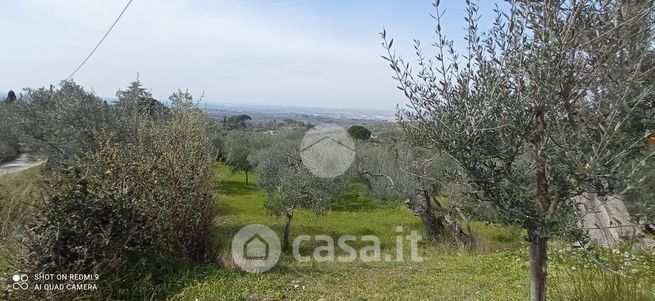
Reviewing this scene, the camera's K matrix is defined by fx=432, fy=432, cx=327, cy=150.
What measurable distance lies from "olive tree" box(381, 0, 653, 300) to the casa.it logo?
371cm

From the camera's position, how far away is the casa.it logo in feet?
20.3

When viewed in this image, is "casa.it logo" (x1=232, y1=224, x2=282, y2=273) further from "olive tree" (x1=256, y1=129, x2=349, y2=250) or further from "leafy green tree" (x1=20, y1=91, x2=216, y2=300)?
"leafy green tree" (x1=20, y1=91, x2=216, y2=300)

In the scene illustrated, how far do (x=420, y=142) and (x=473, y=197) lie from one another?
0.44m

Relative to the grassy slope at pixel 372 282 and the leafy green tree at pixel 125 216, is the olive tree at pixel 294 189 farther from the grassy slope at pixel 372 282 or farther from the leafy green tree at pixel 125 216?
the leafy green tree at pixel 125 216

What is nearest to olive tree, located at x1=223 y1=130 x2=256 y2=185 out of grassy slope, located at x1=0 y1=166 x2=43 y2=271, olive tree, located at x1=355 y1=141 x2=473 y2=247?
olive tree, located at x1=355 y1=141 x2=473 y2=247

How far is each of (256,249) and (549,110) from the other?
7.17 metres

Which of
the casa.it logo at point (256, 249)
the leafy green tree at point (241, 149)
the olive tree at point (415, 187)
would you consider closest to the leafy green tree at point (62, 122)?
the casa.it logo at point (256, 249)

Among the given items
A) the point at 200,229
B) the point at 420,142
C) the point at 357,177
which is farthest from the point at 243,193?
the point at 420,142

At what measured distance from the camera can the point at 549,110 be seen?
2.28 m

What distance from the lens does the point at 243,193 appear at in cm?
2117

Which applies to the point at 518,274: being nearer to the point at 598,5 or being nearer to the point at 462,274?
the point at 462,274

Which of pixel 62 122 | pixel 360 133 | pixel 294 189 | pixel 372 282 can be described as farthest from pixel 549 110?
pixel 360 133

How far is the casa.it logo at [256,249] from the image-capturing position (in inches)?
243

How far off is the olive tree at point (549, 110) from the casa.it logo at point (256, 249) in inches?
146
